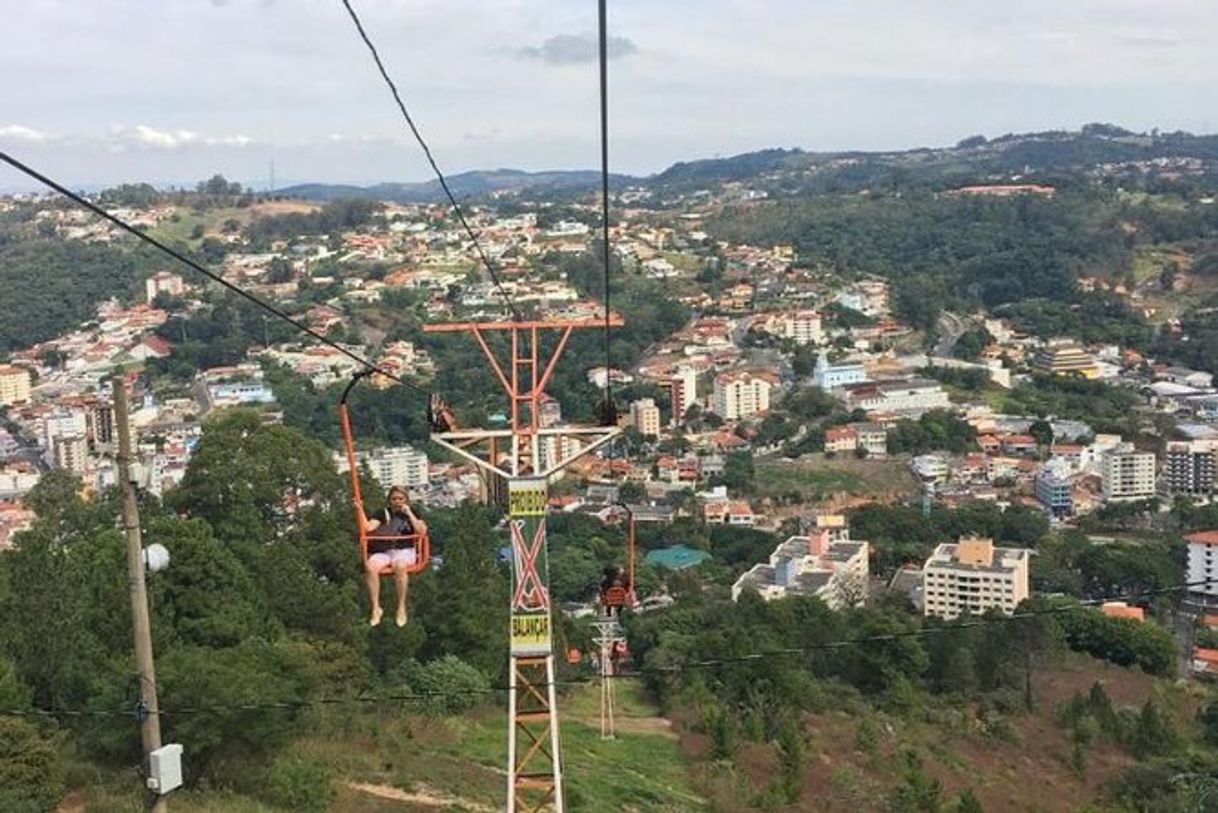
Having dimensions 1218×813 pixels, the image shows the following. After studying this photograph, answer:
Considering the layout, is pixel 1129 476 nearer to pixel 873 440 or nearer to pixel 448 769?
pixel 873 440

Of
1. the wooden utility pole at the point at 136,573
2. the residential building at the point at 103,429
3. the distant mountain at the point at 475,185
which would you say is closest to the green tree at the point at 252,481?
the residential building at the point at 103,429

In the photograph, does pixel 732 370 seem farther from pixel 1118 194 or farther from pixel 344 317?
pixel 1118 194

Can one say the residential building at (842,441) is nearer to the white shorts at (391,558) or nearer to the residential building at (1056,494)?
the residential building at (1056,494)

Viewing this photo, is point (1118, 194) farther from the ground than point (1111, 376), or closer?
farther from the ground

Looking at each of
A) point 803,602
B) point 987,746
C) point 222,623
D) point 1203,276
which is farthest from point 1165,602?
point 1203,276

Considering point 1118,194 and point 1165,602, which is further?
point 1118,194

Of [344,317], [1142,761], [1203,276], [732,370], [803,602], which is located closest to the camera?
[1142,761]

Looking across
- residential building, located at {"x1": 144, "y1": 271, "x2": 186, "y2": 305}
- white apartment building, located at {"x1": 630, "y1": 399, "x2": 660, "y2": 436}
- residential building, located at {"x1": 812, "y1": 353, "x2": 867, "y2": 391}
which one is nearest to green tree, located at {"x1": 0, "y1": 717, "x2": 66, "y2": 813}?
white apartment building, located at {"x1": 630, "y1": 399, "x2": 660, "y2": 436}
